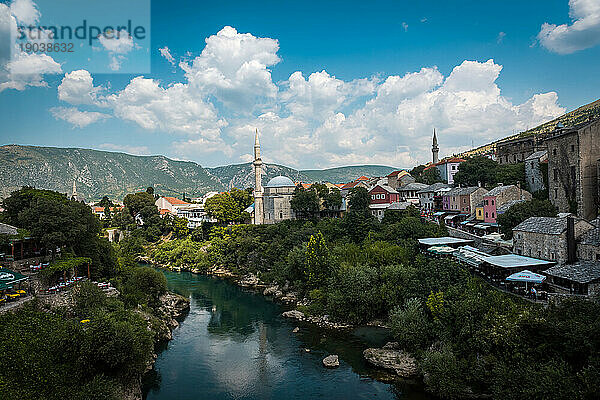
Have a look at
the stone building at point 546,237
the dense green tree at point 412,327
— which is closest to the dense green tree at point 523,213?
the stone building at point 546,237

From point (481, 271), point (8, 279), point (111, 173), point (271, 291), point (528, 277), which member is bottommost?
point (271, 291)

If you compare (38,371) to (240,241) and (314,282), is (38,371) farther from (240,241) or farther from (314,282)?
(240,241)

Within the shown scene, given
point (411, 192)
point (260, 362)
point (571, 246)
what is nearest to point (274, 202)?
point (411, 192)

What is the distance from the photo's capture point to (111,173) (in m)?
141

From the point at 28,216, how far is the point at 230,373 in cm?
1550

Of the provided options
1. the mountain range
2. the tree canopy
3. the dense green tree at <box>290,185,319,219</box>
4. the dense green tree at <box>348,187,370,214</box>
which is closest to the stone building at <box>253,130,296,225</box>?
the dense green tree at <box>290,185,319,219</box>

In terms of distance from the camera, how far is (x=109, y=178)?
5477 inches

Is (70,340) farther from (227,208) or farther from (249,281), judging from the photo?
(227,208)

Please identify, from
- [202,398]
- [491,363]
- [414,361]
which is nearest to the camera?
[491,363]

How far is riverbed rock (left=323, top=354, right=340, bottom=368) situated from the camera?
66.8ft

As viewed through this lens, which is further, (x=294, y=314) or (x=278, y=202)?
(x=278, y=202)

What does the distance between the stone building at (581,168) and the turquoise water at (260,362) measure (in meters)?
17.0

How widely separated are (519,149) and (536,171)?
1052 cm

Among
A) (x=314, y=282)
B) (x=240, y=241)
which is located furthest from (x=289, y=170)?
(x=314, y=282)
